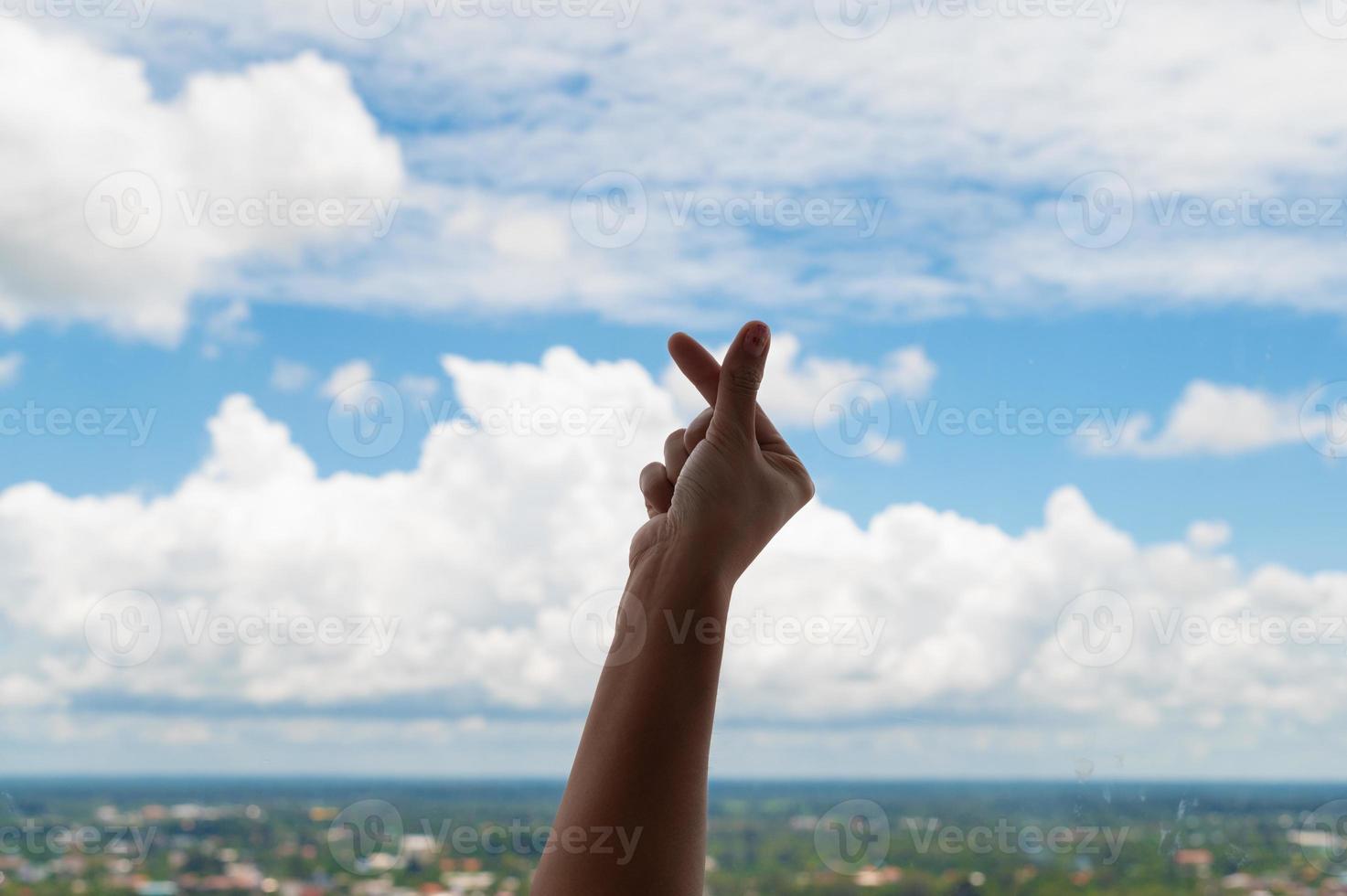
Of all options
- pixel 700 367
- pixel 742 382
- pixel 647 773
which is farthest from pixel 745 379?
pixel 647 773

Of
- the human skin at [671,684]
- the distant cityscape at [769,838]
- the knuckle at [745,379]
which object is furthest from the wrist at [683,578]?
the distant cityscape at [769,838]

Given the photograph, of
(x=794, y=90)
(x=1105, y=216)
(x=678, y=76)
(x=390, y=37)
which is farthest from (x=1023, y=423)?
(x=390, y=37)

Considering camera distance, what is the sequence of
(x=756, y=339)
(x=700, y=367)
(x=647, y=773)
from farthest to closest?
(x=700, y=367) → (x=756, y=339) → (x=647, y=773)

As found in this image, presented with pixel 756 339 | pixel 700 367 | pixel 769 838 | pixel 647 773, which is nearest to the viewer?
pixel 647 773

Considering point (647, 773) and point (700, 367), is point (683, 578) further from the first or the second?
point (700, 367)

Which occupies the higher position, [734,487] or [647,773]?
[734,487]

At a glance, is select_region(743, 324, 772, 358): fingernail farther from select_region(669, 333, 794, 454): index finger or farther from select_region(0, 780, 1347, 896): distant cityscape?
select_region(0, 780, 1347, 896): distant cityscape

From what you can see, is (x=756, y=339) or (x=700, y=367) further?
(x=700, y=367)

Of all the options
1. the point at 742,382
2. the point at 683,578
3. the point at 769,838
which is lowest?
the point at 769,838
